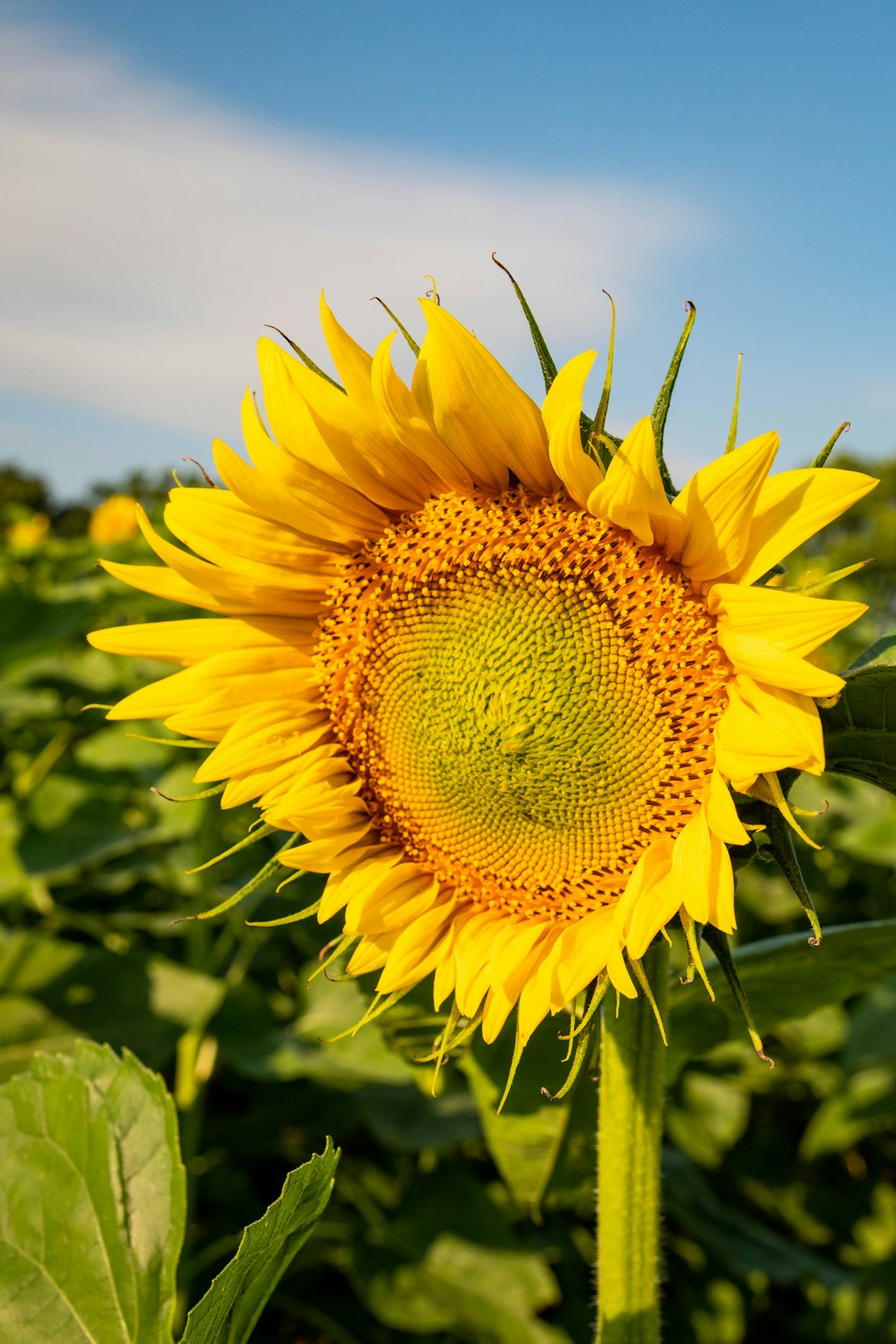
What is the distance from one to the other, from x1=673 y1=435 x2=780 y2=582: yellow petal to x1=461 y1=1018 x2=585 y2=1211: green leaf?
28.1 inches

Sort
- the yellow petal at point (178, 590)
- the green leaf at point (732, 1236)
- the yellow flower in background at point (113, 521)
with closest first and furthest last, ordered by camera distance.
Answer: the yellow petal at point (178, 590) → the green leaf at point (732, 1236) → the yellow flower in background at point (113, 521)

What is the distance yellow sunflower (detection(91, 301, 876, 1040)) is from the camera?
4.18 feet

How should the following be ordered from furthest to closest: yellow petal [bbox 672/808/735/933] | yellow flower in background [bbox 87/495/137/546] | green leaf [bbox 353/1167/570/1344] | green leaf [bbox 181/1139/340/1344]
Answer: yellow flower in background [bbox 87/495/137/546] → green leaf [bbox 353/1167/570/1344] → yellow petal [bbox 672/808/735/933] → green leaf [bbox 181/1139/340/1344]

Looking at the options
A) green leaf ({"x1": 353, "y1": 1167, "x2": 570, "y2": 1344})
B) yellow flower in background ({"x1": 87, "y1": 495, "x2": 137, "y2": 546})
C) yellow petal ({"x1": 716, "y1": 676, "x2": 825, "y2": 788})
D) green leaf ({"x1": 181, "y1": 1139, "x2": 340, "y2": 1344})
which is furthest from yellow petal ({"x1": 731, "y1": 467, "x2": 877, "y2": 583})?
yellow flower in background ({"x1": 87, "y1": 495, "x2": 137, "y2": 546})

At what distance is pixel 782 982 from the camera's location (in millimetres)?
1721

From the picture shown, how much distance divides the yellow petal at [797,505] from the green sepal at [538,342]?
10.4 inches

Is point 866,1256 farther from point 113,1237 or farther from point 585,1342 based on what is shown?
point 113,1237

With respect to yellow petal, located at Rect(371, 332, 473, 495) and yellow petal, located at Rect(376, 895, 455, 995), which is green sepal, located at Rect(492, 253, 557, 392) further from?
yellow petal, located at Rect(376, 895, 455, 995)

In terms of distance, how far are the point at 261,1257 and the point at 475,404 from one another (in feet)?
3.08

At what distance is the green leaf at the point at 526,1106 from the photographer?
5.58 feet

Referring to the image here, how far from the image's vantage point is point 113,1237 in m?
1.48

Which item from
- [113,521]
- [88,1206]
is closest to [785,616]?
[88,1206]

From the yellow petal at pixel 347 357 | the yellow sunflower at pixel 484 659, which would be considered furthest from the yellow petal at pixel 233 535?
the yellow petal at pixel 347 357

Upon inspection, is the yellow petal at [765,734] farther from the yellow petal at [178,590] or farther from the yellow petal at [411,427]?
the yellow petal at [178,590]
